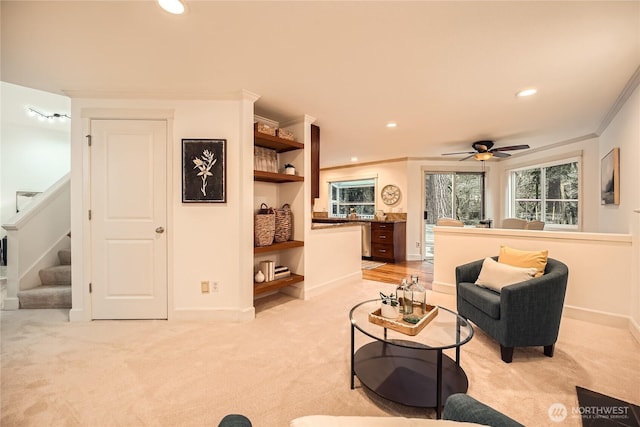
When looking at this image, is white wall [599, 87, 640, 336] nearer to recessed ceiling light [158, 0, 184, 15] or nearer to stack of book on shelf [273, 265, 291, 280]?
stack of book on shelf [273, 265, 291, 280]

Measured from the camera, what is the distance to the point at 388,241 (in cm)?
570

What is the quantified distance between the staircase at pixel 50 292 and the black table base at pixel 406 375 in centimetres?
333

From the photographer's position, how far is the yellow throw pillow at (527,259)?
7.56 ft

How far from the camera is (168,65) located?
220 cm

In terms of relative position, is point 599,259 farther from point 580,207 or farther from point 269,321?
point 269,321

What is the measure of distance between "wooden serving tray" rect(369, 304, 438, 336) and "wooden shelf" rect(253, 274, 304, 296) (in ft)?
5.06

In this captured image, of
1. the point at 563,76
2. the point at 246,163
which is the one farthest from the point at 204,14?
the point at 563,76

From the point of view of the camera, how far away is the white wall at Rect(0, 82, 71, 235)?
4.19 meters

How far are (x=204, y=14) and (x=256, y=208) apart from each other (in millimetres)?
2070

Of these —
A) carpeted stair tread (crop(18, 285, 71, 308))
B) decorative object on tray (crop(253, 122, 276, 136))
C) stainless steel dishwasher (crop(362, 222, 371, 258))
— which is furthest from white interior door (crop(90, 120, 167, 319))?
stainless steel dishwasher (crop(362, 222, 371, 258))

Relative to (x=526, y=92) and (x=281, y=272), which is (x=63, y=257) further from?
(x=526, y=92)

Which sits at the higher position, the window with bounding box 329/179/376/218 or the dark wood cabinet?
the window with bounding box 329/179/376/218

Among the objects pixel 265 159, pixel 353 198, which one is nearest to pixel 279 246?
pixel 265 159

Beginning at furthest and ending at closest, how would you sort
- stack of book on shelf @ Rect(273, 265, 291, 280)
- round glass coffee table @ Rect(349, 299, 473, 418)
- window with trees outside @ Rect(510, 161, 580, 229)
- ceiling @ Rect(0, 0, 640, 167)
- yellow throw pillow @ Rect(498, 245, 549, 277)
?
window with trees outside @ Rect(510, 161, 580, 229)
stack of book on shelf @ Rect(273, 265, 291, 280)
yellow throw pillow @ Rect(498, 245, 549, 277)
ceiling @ Rect(0, 0, 640, 167)
round glass coffee table @ Rect(349, 299, 473, 418)
